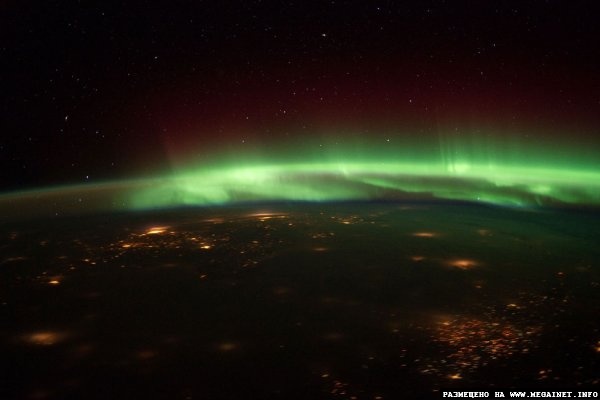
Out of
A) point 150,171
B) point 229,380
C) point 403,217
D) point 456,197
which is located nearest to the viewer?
point 229,380

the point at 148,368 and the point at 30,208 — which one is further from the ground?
the point at 30,208

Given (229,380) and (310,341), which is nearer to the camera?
(229,380)

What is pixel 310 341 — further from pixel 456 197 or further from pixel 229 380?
pixel 456 197

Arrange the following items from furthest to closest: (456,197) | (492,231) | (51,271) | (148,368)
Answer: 1. (456,197)
2. (492,231)
3. (51,271)
4. (148,368)

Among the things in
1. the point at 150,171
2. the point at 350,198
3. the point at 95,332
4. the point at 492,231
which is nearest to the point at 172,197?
the point at 350,198

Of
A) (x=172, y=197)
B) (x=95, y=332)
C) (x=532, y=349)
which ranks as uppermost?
(x=172, y=197)

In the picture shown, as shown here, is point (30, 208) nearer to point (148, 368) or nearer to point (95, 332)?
point (95, 332)
